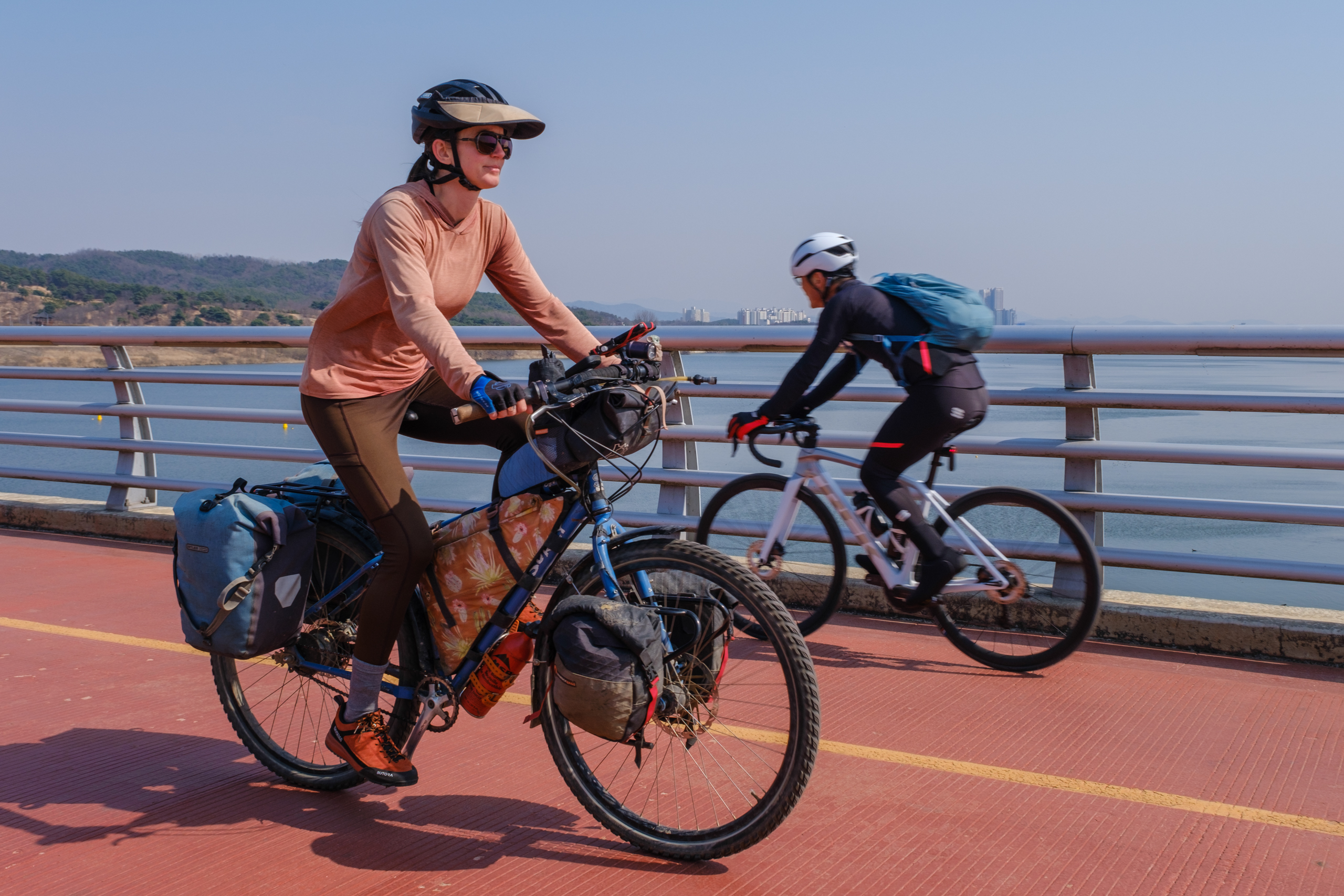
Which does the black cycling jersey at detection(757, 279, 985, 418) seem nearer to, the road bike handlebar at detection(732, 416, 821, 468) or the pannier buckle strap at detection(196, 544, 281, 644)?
the road bike handlebar at detection(732, 416, 821, 468)

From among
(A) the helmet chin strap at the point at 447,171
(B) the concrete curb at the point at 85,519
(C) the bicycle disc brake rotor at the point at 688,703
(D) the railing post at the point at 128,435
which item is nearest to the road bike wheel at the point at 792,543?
(C) the bicycle disc brake rotor at the point at 688,703

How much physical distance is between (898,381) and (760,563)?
1258 millimetres

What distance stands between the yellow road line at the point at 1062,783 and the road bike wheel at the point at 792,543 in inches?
59.4

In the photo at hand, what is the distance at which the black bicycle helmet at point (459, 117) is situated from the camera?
316cm

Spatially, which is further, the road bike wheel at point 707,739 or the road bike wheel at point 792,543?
the road bike wheel at point 792,543

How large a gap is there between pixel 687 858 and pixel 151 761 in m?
2.08

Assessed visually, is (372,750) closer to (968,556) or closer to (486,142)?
(486,142)

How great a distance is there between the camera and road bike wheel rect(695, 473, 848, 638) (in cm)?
557

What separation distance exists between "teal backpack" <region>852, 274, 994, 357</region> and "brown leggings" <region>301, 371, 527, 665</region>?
7.33 ft

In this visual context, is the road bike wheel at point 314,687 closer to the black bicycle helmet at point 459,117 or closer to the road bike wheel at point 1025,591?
the black bicycle helmet at point 459,117

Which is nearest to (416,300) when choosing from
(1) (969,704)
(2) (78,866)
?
(2) (78,866)

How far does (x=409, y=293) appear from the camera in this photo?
3.09 metres


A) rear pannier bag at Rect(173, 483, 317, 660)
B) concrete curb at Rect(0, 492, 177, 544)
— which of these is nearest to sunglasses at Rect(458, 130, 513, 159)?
rear pannier bag at Rect(173, 483, 317, 660)

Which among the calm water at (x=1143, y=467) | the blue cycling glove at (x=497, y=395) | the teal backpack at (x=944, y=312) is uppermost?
the teal backpack at (x=944, y=312)
